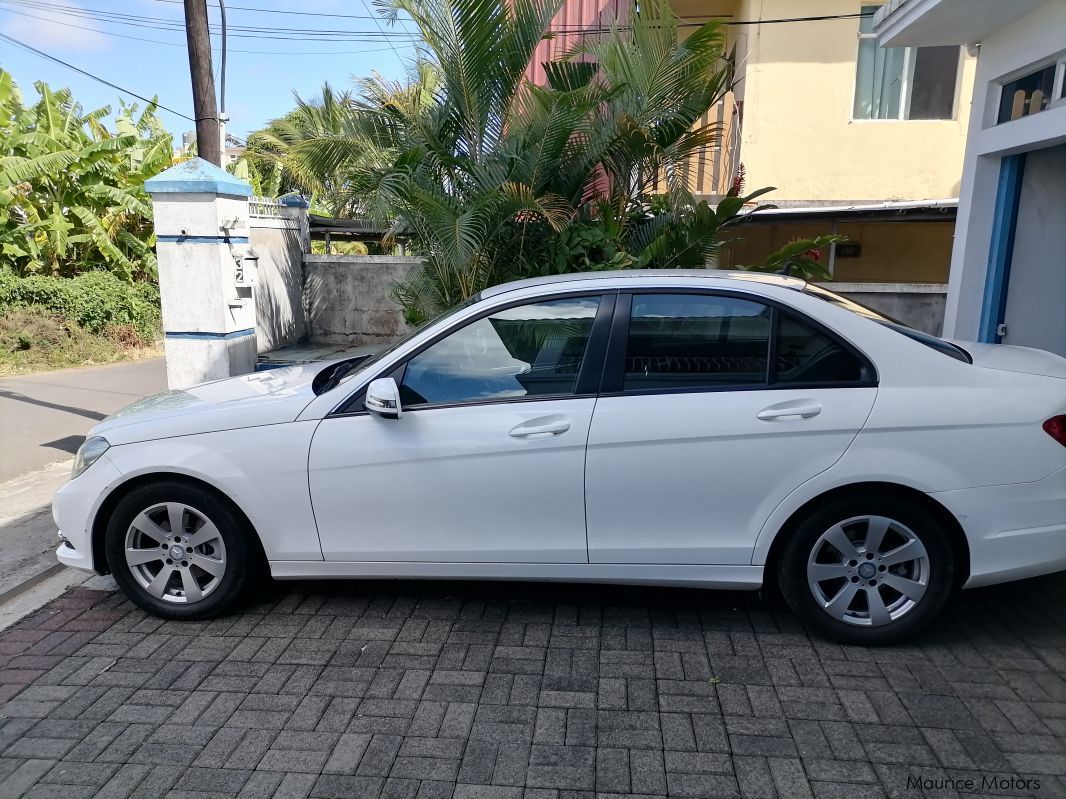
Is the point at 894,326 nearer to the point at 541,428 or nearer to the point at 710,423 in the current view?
the point at 710,423

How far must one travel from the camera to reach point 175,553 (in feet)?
12.9

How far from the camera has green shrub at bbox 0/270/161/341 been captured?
499 inches

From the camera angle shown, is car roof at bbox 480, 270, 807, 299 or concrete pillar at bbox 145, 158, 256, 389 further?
concrete pillar at bbox 145, 158, 256, 389

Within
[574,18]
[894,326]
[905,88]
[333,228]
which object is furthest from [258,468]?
[574,18]

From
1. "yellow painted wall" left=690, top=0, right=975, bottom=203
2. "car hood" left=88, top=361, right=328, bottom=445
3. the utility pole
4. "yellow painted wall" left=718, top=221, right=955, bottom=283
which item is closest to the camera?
"car hood" left=88, top=361, right=328, bottom=445

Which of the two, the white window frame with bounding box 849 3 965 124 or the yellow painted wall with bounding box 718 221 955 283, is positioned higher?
the white window frame with bounding box 849 3 965 124

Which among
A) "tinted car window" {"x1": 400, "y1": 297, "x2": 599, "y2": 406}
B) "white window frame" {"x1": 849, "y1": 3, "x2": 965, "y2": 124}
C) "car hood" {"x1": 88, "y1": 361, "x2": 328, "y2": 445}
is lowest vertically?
"car hood" {"x1": 88, "y1": 361, "x2": 328, "y2": 445}

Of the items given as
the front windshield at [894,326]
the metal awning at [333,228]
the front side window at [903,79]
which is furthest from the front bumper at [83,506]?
the front side window at [903,79]

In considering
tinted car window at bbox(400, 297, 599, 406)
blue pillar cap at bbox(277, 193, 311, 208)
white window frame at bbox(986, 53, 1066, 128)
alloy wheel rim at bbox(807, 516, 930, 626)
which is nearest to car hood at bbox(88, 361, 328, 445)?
tinted car window at bbox(400, 297, 599, 406)

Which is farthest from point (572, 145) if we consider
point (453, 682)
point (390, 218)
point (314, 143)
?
point (453, 682)

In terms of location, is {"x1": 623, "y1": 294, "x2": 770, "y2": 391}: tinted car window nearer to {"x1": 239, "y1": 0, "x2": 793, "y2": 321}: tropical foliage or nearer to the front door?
the front door

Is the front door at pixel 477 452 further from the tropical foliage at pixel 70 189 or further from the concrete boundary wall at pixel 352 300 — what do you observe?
the tropical foliage at pixel 70 189

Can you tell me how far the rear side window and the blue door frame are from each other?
445 centimetres

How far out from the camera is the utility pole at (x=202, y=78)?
23.8ft
